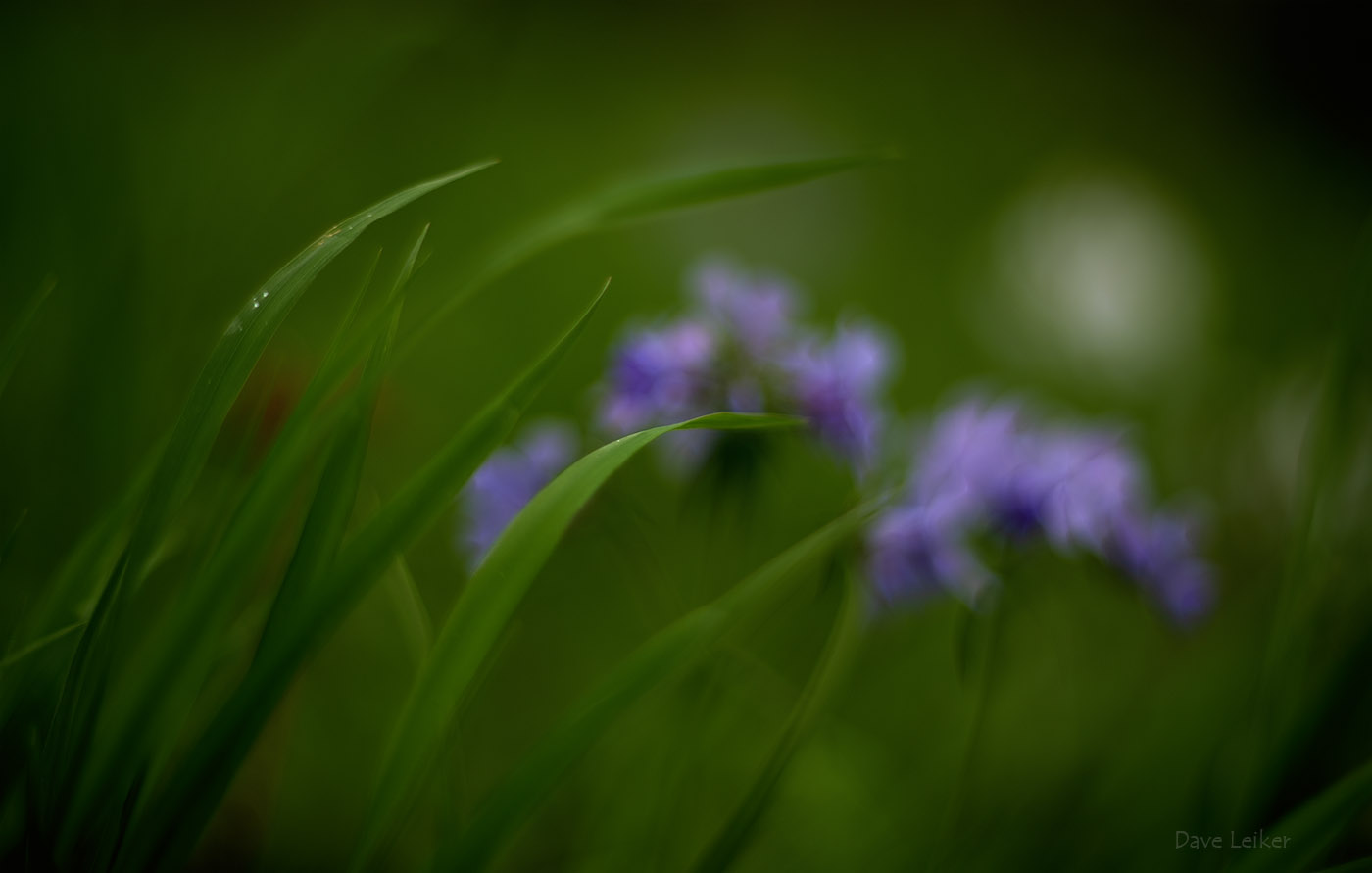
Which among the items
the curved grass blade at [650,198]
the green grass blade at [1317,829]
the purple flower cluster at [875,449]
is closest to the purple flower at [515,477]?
the purple flower cluster at [875,449]

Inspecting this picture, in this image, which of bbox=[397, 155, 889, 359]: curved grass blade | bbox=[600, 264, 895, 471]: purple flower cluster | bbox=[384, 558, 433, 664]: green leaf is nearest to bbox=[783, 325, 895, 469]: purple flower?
bbox=[600, 264, 895, 471]: purple flower cluster

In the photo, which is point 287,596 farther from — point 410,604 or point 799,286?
point 799,286

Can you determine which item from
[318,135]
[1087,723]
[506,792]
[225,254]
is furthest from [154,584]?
[1087,723]

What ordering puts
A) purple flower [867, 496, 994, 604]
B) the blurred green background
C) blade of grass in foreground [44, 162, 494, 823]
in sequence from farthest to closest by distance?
the blurred green background
purple flower [867, 496, 994, 604]
blade of grass in foreground [44, 162, 494, 823]

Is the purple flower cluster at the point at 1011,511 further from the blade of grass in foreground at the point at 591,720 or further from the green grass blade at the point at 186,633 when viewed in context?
the green grass blade at the point at 186,633

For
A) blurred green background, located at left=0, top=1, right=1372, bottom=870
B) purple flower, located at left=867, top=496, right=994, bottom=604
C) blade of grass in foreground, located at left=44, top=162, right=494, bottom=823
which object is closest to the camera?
blade of grass in foreground, located at left=44, top=162, right=494, bottom=823

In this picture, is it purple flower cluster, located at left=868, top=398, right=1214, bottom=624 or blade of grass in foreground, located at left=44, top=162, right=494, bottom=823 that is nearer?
blade of grass in foreground, located at left=44, top=162, right=494, bottom=823

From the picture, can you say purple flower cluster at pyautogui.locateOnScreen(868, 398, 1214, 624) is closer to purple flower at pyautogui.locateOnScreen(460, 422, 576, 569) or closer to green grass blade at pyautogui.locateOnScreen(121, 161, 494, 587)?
purple flower at pyautogui.locateOnScreen(460, 422, 576, 569)
